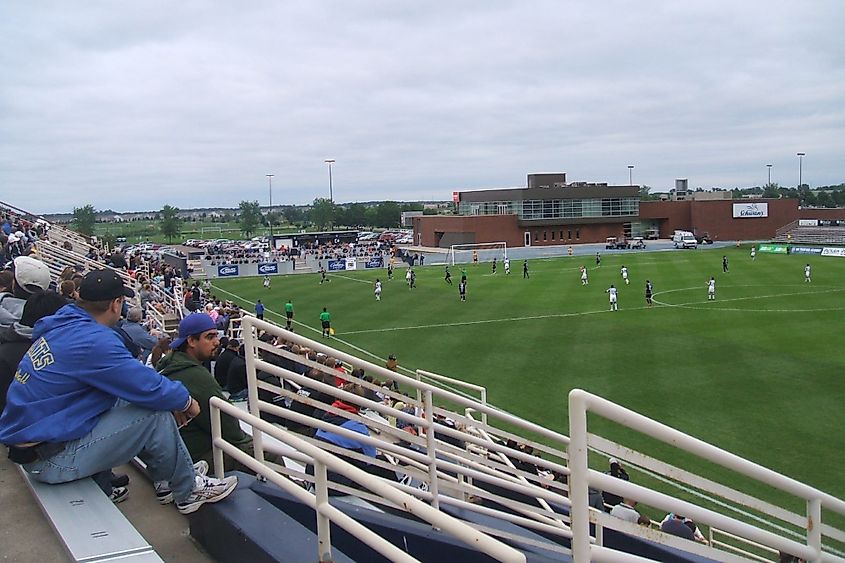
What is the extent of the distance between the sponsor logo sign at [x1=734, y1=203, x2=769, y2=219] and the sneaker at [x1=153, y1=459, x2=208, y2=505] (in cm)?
9120

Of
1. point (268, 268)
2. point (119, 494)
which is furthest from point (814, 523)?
point (268, 268)

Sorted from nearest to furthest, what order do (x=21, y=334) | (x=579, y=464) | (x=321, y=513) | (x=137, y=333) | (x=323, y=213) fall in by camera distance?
(x=579, y=464), (x=321, y=513), (x=21, y=334), (x=137, y=333), (x=323, y=213)

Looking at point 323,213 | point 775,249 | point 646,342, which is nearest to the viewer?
point 646,342

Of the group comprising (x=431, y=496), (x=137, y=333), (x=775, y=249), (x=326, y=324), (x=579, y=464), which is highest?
(x=579, y=464)

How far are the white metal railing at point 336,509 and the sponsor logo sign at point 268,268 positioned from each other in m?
56.9

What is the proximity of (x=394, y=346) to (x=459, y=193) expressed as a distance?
65.9 m

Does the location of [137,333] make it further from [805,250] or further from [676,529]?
[805,250]

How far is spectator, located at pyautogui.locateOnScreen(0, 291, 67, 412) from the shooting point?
474 centimetres

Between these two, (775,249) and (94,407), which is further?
(775,249)

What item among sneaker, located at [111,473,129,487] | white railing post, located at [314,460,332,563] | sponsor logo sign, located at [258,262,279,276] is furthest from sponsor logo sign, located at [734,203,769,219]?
white railing post, located at [314,460,332,563]

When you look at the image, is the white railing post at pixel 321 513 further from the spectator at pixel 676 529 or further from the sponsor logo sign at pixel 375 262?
the sponsor logo sign at pixel 375 262

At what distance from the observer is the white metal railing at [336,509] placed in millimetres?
2250

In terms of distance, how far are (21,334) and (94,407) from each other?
1528 mm

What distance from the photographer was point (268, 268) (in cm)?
6006
